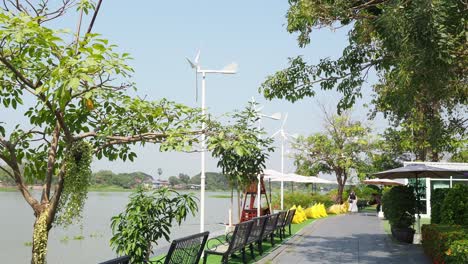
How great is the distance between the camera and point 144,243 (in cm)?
697

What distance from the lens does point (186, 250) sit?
24.4 ft

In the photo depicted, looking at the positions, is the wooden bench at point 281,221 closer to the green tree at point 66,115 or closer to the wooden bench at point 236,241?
the wooden bench at point 236,241

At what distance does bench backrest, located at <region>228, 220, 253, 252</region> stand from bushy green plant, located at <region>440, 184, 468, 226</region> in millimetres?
5094

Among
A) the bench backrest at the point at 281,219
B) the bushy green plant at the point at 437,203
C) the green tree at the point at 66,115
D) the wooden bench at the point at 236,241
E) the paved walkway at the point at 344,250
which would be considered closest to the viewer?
the green tree at the point at 66,115

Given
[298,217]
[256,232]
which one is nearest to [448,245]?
[256,232]

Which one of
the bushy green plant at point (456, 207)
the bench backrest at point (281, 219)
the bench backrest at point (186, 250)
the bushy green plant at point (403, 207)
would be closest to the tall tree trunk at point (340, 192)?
the bushy green plant at point (403, 207)

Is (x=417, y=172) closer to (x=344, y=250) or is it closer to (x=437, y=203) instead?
(x=437, y=203)

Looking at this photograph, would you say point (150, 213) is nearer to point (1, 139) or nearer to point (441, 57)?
point (1, 139)

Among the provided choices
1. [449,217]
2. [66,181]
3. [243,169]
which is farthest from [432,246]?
[66,181]

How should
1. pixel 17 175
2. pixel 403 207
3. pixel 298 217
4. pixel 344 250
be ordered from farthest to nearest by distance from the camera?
pixel 298 217 < pixel 403 207 < pixel 344 250 < pixel 17 175

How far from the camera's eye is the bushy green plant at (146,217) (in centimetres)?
688

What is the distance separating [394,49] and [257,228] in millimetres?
5292

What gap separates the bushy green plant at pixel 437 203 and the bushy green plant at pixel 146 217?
10356 mm

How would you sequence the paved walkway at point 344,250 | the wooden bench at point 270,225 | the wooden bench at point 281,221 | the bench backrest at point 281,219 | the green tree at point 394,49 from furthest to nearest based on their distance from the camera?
1. the bench backrest at point 281,219
2. the wooden bench at point 281,221
3. the wooden bench at point 270,225
4. the paved walkway at point 344,250
5. the green tree at point 394,49
